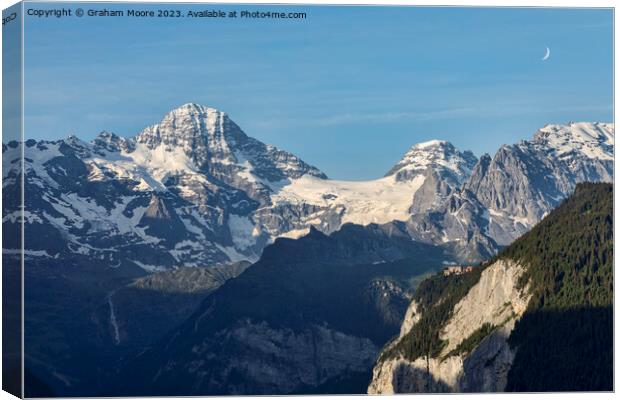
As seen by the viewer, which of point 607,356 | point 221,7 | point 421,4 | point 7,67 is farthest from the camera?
point 607,356

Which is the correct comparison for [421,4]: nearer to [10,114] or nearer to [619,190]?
[619,190]

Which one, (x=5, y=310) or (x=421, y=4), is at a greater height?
(x=421, y=4)

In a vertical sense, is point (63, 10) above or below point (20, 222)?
above

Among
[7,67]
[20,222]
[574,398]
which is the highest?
[7,67]

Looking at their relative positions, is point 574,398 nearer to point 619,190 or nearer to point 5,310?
point 619,190

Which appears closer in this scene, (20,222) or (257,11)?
(20,222)

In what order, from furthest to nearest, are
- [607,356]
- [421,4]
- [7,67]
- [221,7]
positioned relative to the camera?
1. [607,356]
2. [221,7]
3. [421,4]
4. [7,67]

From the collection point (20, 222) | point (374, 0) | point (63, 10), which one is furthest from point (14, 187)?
point (374, 0)

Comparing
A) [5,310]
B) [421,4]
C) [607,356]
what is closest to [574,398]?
[607,356]

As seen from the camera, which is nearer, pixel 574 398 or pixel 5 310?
pixel 5 310
